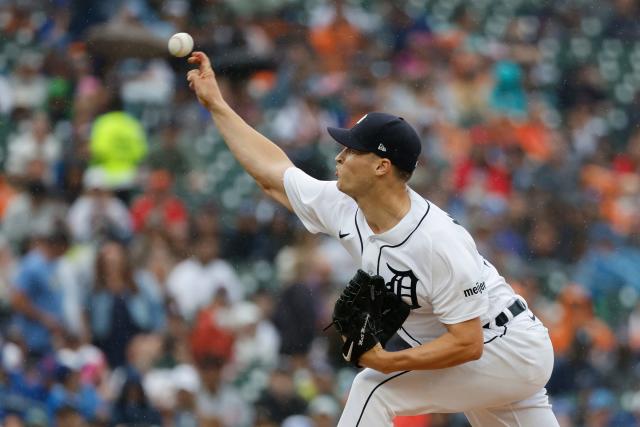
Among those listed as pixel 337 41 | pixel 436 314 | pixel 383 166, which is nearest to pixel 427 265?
pixel 436 314

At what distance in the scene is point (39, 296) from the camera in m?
9.29

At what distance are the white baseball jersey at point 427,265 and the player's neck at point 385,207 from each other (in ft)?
0.12

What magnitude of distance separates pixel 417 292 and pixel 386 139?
648 mm

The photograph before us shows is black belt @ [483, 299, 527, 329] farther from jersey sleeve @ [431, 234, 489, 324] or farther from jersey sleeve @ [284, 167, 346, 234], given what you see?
jersey sleeve @ [284, 167, 346, 234]

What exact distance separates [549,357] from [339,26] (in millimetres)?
9047

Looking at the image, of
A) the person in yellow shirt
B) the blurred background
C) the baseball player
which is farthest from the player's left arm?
the person in yellow shirt

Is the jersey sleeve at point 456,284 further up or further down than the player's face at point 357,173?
further down

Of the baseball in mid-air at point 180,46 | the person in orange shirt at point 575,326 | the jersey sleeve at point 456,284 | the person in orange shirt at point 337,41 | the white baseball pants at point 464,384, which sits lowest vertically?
the person in orange shirt at point 575,326

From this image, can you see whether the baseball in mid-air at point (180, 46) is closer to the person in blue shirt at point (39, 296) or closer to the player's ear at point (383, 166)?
the player's ear at point (383, 166)

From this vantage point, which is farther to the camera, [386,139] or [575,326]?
[575,326]

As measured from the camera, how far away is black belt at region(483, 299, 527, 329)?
510 cm

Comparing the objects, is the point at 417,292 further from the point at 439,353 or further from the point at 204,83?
the point at 204,83

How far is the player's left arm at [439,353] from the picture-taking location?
4.79 meters

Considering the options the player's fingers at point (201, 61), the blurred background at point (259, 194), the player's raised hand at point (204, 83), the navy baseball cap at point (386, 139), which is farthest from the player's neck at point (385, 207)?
the blurred background at point (259, 194)
